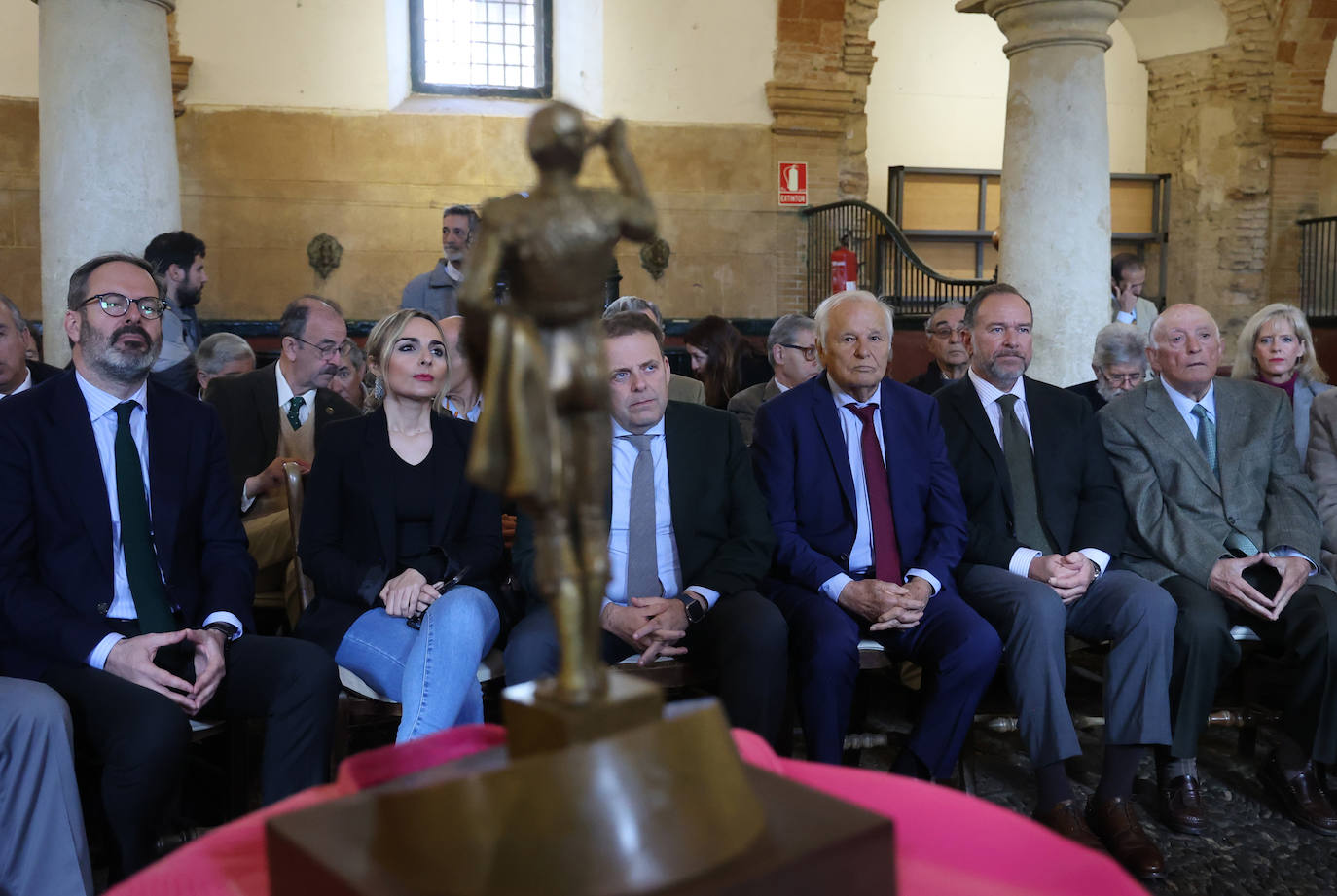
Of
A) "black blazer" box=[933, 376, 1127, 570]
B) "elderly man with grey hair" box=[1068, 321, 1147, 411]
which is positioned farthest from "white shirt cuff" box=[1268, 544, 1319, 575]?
"elderly man with grey hair" box=[1068, 321, 1147, 411]

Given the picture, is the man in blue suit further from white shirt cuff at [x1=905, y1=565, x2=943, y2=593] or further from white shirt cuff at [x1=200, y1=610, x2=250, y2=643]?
white shirt cuff at [x1=200, y1=610, x2=250, y2=643]

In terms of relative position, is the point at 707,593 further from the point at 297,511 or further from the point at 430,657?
the point at 297,511

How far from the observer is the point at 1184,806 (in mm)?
3531

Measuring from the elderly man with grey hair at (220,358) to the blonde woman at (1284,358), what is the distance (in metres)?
4.08

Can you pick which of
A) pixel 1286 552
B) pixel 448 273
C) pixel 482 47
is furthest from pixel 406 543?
pixel 482 47

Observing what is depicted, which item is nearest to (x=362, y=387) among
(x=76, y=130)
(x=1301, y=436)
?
(x=76, y=130)

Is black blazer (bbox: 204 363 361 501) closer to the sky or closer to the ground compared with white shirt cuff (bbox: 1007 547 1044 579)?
closer to the sky

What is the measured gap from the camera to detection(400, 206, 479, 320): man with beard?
729cm

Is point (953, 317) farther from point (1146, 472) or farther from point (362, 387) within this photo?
point (362, 387)

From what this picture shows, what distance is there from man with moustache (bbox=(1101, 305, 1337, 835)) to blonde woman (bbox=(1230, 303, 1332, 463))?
55 centimetres

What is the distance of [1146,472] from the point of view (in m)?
4.03

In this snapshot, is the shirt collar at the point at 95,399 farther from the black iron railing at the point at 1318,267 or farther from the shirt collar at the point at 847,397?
the black iron railing at the point at 1318,267

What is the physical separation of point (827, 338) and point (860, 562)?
72cm

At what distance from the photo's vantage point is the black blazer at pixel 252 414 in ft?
14.1
